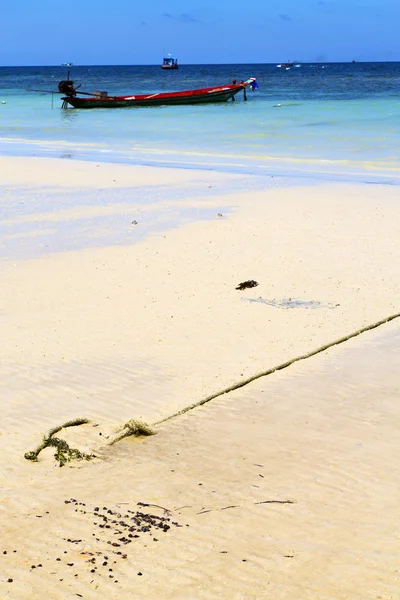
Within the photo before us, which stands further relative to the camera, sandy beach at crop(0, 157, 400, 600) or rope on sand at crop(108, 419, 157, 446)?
rope on sand at crop(108, 419, 157, 446)

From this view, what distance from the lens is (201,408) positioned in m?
5.11

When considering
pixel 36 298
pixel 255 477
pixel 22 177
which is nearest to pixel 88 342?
pixel 36 298

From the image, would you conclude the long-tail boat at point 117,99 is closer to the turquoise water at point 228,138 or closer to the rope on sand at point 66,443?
the turquoise water at point 228,138

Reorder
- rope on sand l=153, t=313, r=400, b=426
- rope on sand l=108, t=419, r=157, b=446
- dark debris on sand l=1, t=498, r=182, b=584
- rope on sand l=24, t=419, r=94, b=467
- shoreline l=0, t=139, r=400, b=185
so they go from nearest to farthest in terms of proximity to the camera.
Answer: dark debris on sand l=1, t=498, r=182, b=584, rope on sand l=24, t=419, r=94, b=467, rope on sand l=108, t=419, r=157, b=446, rope on sand l=153, t=313, r=400, b=426, shoreline l=0, t=139, r=400, b=185

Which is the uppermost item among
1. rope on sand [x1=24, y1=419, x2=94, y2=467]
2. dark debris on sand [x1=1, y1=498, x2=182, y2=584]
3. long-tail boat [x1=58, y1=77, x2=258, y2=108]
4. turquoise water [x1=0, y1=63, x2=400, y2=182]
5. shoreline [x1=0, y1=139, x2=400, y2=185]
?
long-tail boat [x1=58, y1=77, x2=258, y2=108]

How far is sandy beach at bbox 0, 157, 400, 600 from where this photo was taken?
11.3 feet

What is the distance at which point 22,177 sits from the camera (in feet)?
49.7

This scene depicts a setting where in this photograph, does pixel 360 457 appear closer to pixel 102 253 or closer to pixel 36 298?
pixel 36 298

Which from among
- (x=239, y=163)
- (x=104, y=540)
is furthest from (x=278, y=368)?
(x=239, y=163)

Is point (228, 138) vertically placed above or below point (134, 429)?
above

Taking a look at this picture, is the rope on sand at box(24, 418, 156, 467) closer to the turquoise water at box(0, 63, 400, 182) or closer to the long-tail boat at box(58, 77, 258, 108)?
the turquoise water at box(0, 63, 400, 182)

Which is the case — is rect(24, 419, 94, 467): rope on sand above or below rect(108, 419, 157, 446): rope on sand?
below

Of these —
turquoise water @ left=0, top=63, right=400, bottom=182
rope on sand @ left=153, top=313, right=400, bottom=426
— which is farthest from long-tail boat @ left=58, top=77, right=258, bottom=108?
rope on sand @ left=153, top=313, right=400, bottom=426

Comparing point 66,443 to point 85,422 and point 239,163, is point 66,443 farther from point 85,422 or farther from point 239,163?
point 239,163
